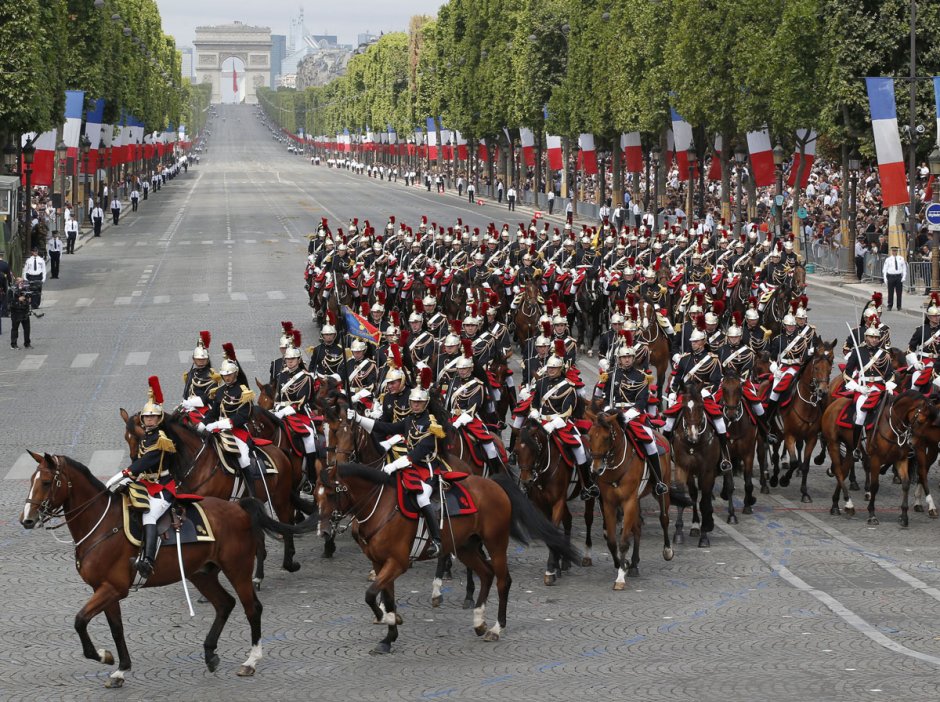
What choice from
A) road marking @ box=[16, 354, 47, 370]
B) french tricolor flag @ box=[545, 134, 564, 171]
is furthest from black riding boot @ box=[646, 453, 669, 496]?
french tricolor flag @ box=[545, 134, 564, 171]

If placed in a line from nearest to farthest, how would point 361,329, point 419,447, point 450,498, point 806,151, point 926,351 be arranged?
point 450,498, point 419,447, point 926,351, point 361,329, point 806,151

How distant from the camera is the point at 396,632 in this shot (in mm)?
15242

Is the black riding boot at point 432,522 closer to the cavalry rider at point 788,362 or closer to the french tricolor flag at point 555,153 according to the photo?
the cavalry rider at point 788,362

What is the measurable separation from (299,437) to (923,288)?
1361 inches

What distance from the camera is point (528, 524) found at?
1634cm

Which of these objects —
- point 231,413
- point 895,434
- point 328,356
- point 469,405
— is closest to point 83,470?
point 231,413

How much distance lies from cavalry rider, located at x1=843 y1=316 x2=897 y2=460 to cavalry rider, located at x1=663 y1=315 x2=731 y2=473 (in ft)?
6.73

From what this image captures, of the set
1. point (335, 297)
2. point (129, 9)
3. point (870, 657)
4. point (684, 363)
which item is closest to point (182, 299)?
point (335, 297)

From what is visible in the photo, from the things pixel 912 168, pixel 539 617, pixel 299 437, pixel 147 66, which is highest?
pixel 147 66

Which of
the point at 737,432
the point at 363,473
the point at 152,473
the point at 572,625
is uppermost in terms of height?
the point at 363,473

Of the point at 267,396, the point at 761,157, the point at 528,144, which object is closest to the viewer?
the point at 267,396

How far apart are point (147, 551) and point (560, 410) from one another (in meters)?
6.19

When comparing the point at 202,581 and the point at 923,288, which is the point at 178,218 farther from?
the point at 202,581

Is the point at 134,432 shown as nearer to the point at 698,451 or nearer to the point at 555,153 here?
the point at 698,451
